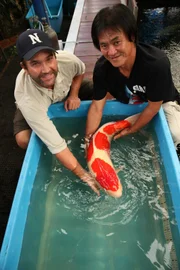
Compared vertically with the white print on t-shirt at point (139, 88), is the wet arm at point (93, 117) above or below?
below

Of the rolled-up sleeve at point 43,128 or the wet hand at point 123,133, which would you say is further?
the wet hand at point 123,133

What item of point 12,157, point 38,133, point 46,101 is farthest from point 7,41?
point 38,133

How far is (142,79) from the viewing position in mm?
2062

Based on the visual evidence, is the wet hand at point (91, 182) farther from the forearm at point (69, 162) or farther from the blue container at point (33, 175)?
the blue container at point (33, 175)

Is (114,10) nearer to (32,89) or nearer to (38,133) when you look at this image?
(32,89)

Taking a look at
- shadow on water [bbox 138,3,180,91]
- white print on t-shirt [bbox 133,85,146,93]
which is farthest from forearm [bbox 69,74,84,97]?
shadow on water [bbox 138,3,180,91]

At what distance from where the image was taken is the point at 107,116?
2643mm

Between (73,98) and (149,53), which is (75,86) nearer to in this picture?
(73,98)

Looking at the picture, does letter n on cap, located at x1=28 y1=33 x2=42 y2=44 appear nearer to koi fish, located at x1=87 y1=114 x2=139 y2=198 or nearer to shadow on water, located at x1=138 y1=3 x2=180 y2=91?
koi fish, located at x1=87 y1=114 x2=139 y2=198

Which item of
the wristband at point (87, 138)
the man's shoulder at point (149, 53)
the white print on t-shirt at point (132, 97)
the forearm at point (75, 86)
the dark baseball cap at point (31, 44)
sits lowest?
the wristband at point (87, 138)

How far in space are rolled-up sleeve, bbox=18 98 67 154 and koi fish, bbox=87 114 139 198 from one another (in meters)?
0.29

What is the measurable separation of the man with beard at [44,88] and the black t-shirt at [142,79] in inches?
14.4

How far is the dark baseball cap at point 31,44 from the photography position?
6.12ft

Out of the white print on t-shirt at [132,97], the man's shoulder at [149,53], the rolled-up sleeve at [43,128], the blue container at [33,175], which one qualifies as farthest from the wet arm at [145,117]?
the rolled-up sleeve at [43,128]
